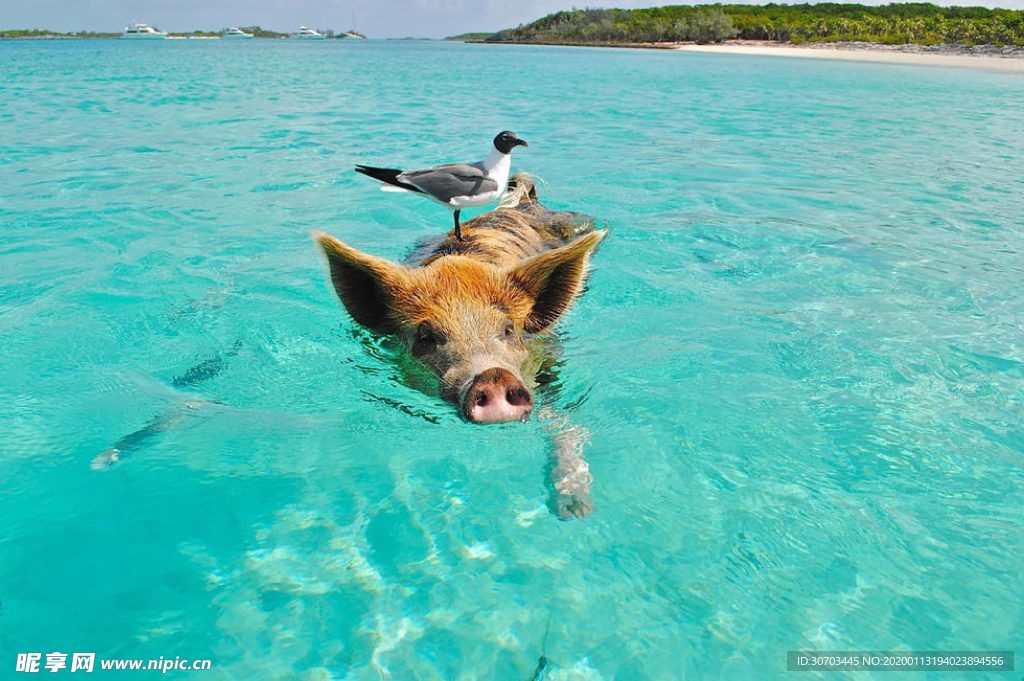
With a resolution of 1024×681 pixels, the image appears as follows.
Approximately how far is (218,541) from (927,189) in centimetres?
1378

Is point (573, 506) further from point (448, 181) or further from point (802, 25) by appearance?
point (802, 25)

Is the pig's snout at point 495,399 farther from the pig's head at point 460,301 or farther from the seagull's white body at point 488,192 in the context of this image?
the seagull's white body at point 488,192

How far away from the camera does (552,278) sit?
509 cm

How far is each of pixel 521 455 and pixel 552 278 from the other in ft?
4.38

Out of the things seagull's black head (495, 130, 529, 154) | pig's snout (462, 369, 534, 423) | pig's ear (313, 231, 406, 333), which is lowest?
pig's snout (462, 369, 534, 423)

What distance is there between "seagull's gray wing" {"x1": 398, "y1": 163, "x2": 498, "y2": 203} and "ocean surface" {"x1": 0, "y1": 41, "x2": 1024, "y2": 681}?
1.57 m

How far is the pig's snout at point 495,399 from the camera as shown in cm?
371

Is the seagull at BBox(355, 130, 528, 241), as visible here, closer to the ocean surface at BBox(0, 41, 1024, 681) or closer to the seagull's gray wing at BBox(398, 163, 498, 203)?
the seagull's gray wing at BBox(398, 163, 498, 203)

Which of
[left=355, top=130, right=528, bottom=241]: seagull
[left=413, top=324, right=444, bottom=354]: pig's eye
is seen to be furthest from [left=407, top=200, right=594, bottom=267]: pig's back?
[left=413, top=324, right=444, bottom=354]: pig's eye

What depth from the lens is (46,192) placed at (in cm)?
1154

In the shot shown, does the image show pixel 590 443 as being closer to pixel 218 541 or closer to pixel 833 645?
pixel 833 645

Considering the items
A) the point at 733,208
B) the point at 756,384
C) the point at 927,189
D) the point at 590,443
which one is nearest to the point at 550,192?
the point at 733,208

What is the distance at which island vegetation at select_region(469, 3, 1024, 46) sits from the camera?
7750 centimetres

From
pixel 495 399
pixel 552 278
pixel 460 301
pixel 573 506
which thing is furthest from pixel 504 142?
pixel 573 506
